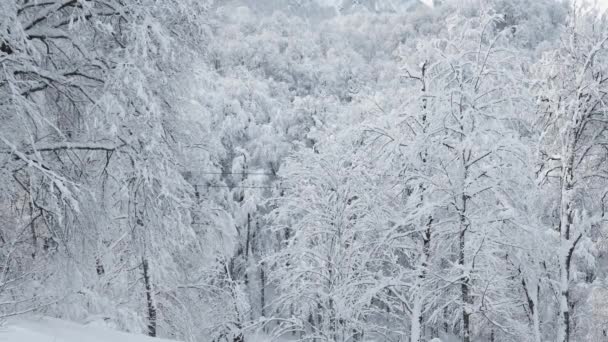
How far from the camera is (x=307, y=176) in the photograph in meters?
12.9

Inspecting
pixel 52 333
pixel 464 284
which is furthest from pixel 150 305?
pixel 52 333

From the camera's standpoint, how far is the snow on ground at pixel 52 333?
4.08 m

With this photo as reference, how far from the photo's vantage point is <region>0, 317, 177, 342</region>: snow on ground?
4.08 meters

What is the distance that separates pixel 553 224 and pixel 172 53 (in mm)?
12519

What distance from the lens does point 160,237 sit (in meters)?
7.12

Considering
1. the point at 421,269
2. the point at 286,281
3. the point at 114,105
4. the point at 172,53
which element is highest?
the point at 172,53

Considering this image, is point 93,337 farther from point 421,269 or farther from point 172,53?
point 421,269

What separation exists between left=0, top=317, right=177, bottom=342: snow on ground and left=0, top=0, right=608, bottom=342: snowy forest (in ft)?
0.82

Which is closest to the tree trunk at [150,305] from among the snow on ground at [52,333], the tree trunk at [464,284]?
the snow on ground at [52,333]

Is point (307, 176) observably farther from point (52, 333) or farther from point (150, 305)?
point (52, 333)

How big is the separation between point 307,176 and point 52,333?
874 cm

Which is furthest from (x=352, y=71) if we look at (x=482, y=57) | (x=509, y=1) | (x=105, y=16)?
(x=105, y=16)

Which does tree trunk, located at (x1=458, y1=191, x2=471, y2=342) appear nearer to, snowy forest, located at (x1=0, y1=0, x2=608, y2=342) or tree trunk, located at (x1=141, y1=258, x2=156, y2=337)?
snowy forest, located at (x1=0, y1=0, x2=608, y2=342)

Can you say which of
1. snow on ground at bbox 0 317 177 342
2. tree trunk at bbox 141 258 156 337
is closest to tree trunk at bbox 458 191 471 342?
snow on ground at bbox 0 317 177 342
